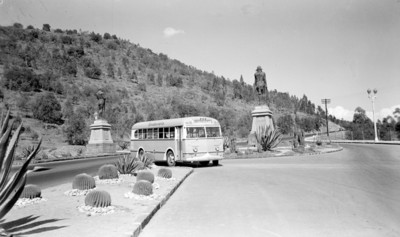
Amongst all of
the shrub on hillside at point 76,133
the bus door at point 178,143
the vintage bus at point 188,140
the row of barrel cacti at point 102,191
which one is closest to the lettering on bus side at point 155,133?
the vintage bus at point 188,140

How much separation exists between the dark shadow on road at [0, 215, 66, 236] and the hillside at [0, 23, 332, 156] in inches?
1394

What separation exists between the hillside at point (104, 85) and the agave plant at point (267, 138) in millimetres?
24931

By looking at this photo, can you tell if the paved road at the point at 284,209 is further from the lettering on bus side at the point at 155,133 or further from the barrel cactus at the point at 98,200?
the lettering on bus side at the point at 155,133

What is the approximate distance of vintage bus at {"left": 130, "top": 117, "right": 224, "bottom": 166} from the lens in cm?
1712

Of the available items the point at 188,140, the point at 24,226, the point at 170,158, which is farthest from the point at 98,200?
the point at 170,158

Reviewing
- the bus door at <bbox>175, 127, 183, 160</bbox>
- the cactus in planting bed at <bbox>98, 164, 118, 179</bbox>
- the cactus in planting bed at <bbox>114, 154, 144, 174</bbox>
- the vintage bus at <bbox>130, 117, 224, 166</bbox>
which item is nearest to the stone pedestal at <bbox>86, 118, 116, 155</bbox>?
the vintage bus at <bbox>130, 117, 224, 166</bbox>

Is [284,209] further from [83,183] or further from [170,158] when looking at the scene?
[170,158]

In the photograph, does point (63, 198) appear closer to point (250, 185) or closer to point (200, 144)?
point (250, 185)

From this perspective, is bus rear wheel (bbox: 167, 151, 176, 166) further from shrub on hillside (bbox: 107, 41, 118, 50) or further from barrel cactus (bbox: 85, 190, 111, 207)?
shrub on hillside (bbox: 107, 41, 118, 50)

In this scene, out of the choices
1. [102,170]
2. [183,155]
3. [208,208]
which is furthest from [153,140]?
[208,208]

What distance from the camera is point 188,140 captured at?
17078 mm

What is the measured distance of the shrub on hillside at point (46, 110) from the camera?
4512 centimetres

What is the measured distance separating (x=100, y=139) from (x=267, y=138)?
1538cm

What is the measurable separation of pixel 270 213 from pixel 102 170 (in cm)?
681
